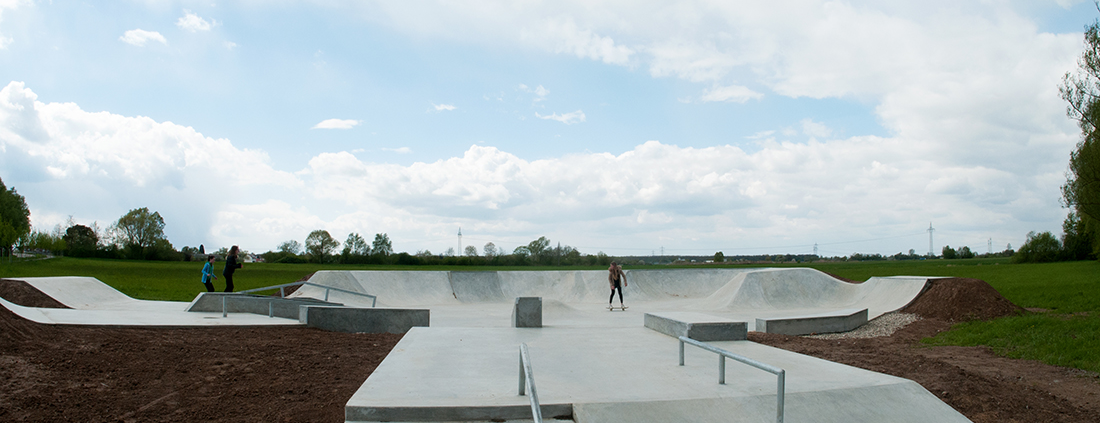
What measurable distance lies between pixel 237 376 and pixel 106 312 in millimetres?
7610

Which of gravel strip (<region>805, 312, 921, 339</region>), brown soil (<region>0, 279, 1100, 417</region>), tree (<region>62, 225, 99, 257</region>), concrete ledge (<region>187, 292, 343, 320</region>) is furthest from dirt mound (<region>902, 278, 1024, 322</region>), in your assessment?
tree (<region>62, 225, 99, 257</region>)

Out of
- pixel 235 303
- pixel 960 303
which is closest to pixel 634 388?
pixel 235 303

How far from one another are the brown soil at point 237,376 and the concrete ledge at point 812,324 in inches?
88.4

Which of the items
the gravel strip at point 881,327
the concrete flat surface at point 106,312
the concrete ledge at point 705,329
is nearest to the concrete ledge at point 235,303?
the concrete flat surface at point 106,312

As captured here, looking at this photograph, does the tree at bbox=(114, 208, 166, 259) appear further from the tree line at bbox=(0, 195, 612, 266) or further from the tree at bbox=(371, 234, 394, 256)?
the tree at bbox=(371, 234, 394, 256)

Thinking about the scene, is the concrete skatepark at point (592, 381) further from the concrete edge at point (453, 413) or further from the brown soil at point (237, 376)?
the brown soil at point (237, 376)

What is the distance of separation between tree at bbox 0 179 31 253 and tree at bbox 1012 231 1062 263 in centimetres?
8176

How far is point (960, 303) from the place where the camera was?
15805mm

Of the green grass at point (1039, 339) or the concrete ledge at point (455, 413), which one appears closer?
the concrete ledge at point (455, 413)

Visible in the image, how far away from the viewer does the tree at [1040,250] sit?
48.8 m

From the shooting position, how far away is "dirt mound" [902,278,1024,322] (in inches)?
609

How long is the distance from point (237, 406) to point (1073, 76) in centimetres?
2445

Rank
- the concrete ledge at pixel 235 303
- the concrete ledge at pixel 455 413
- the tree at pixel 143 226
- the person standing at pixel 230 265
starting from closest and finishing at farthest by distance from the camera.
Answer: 1. the concrete ledge at pixel 455 413
2. the concrete ledge at pixel 235 303
3. the person standing at pixel 230 265
4. the tree at pixel 143 226

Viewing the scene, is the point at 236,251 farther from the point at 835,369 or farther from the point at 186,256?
the point at 186,256
